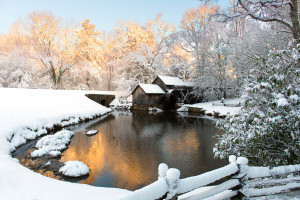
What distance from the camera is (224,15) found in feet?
30.2

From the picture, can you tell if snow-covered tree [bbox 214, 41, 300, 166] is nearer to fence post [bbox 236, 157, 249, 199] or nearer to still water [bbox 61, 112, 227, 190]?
fence post [bbox 236, 157, 249, 199]

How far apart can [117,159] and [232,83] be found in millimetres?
25026

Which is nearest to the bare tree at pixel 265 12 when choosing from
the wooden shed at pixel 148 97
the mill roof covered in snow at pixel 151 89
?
the mill roof covered in snow at pixel 151 89

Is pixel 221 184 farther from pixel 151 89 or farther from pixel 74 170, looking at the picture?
pixel 151 89

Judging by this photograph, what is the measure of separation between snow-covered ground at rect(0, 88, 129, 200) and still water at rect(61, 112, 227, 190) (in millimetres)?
1882

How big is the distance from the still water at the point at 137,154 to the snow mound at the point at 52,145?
0.49 meters

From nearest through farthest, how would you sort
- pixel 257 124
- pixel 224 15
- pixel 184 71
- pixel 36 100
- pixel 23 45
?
pixel 257 124 → pixel 224 15 → pixel 36 100 → pixel 23 45 → pixel 184 71

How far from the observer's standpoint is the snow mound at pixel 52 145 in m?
9.81

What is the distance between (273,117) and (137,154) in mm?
7397

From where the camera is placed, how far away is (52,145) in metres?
11.1

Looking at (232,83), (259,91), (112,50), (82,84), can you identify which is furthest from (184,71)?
(259,91)

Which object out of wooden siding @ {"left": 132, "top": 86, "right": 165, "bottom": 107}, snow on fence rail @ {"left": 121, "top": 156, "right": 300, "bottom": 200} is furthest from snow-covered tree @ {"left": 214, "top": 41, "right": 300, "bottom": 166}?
wooden siding @ {"left": 132, "top": 86, "right": 165, "bottom": 107}

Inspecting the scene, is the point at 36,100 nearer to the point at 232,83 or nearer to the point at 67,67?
the point at 67,67

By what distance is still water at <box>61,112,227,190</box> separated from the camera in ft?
24.7
